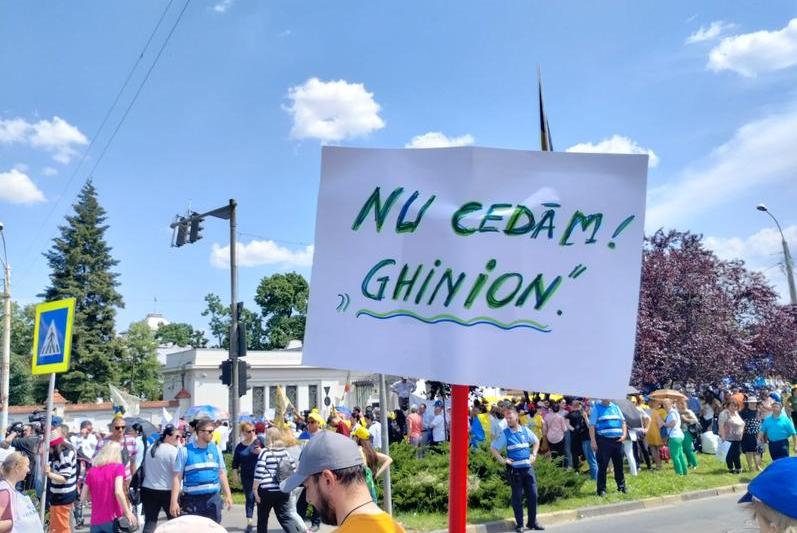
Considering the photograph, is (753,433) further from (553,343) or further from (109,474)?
(553,343)

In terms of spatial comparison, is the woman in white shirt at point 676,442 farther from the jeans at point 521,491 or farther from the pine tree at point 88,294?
the pine tree at point 88,294

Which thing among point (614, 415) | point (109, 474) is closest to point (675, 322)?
point (614, 415)

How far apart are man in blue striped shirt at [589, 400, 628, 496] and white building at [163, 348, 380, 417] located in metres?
35.7

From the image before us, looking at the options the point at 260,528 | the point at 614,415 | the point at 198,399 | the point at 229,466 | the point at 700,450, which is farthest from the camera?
the point at 198,399

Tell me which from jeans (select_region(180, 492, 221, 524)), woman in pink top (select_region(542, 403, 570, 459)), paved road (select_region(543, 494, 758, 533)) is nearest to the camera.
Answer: jeans (select_region(180, 492, 221, 524))

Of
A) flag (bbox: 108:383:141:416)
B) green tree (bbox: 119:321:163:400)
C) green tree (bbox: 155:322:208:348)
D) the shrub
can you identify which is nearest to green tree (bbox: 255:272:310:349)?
green tree (bbox: 119:321:163:400)

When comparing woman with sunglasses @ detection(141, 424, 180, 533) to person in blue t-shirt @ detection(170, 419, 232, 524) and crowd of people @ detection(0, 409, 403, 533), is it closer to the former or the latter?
crowd of people @ detection(0, 409, 403, 533)

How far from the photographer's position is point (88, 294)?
54.8 meters

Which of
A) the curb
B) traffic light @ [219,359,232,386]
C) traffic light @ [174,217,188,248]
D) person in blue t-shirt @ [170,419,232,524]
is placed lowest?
the curb

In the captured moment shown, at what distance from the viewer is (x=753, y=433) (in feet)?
46.0

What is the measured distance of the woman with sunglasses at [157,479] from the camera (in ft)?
25.1

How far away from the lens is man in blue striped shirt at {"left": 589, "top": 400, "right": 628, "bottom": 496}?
Answer: 39.1ft

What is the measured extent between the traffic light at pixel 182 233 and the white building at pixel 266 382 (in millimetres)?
30868

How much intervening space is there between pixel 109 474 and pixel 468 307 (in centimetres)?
654
